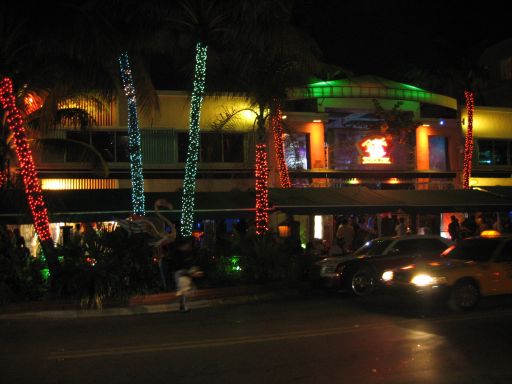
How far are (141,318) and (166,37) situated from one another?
9032mm

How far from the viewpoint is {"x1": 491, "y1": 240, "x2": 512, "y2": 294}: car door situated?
1155cm

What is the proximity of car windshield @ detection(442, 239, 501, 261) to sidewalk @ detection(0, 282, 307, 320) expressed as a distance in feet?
14.2

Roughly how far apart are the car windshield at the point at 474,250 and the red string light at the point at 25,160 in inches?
372

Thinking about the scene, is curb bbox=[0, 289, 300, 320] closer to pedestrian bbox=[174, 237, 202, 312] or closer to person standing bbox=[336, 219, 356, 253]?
pedestrian bbox=[174, 237, 202, 312]

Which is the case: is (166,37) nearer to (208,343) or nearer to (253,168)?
(253,168)

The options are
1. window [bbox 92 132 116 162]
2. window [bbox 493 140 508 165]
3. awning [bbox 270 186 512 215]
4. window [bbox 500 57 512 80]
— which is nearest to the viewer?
awning [bbox 270 186 512 215]

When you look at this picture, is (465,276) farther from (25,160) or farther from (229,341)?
(25,160)

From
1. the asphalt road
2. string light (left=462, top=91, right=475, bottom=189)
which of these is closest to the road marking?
the asphalt road

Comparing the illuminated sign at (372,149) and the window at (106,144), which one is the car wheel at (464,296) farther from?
the window at (106,144)

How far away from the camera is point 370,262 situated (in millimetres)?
14070

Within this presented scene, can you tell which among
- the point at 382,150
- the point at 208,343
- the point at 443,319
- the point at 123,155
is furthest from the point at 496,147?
the point at 208,343

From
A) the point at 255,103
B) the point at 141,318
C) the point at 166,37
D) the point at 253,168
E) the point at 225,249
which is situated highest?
the point at 166,37

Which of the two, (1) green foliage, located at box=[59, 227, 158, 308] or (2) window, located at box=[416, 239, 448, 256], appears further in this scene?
(2) window, located at box=[416, 239, 448, 256]

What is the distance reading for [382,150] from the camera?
25.2 m
